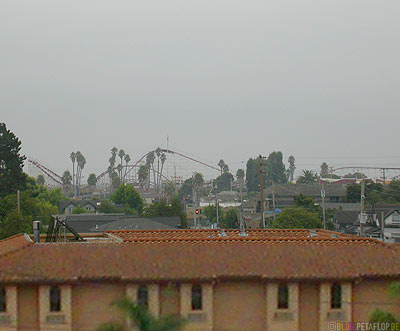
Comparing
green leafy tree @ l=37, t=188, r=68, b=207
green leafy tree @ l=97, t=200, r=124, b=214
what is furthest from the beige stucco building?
green leafy tree @ l=37, t=188, r=68, b=207

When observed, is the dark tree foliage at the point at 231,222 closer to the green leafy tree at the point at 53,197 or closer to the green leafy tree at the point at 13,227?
the green leafy tree at the point at 13,227

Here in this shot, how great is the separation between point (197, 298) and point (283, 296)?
1905 millimetres

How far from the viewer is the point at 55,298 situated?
517 inches

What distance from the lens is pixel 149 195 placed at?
166625 mm

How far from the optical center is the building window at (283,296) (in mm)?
13422

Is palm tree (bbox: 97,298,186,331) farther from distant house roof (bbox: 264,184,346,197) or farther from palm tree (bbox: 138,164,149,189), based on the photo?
palm tree (bbox: 138,164,149,189)

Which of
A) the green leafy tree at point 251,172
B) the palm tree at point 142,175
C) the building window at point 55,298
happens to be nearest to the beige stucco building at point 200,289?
the building window at point 55,298

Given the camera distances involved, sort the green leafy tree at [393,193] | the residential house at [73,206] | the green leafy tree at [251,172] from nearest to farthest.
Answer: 1. the green leafy tree at [393,193]
2. the residential house at [73,206]
3. the green leafy tree at [251,172]

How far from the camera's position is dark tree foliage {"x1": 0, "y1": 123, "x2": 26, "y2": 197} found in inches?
2520

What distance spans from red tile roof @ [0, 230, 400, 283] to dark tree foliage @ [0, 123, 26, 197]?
51.1 metres

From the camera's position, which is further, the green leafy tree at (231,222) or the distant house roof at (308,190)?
the distant house roof at (308,190)

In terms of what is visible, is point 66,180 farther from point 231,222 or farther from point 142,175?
point 231,222

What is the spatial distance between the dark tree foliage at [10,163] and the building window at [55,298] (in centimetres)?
5307

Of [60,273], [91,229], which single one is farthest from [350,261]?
[91,229]
